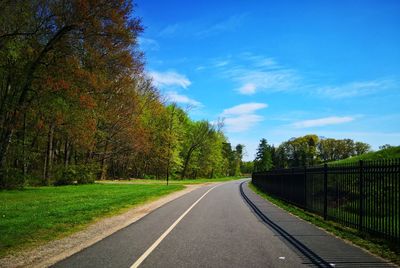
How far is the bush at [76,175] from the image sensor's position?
43875mm

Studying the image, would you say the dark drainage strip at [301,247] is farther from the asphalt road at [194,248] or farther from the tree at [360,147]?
the tree at [360,147]

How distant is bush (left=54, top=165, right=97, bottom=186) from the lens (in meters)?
43.9

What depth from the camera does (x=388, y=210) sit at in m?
10.3

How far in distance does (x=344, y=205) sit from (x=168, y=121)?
69.0 metres

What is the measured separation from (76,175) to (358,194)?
37.5 m

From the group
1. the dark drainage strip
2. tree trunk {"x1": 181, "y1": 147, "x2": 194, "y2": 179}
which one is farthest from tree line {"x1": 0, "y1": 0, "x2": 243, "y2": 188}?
tree trunk {"x1": 181, "y1": 147, "x2": 194, "y2": 179}

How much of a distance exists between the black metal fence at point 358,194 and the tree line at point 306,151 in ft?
430

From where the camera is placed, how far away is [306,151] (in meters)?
155

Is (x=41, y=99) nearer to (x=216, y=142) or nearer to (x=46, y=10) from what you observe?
(x=46, y=10)

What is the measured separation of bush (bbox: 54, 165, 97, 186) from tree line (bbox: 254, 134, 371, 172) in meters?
105

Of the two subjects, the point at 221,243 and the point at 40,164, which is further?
the point at 40,164

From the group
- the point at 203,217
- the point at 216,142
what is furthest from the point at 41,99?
the point at 216,142

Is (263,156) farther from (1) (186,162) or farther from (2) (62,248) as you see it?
(2) (62,248)

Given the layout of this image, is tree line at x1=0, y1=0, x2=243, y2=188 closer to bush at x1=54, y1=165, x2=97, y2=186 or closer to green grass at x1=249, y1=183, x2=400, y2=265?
bush at x1=54, y1=165, x2=97, y2=186
